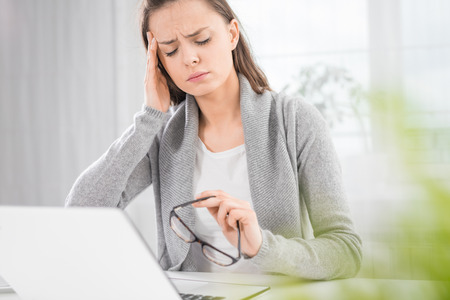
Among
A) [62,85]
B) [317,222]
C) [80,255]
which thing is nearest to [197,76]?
[317,222]

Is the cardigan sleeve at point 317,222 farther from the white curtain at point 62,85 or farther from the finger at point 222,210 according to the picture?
the white curtain at point 62,85

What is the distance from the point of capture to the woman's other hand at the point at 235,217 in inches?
34.9

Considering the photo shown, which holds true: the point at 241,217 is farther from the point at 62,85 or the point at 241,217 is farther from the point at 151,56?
the point at 62,85

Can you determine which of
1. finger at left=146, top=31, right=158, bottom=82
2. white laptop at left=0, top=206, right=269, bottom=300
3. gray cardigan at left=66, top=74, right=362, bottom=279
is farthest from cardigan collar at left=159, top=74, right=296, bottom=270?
white laptop at left=0, top=206, right=269, bottom=300

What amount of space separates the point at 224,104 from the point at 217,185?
220 millimetres

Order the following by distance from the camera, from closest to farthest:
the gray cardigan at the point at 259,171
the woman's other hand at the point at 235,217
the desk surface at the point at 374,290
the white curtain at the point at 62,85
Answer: the desk surface at the point at 374,290 → the woman's other hand at the point at 235,217 → the gray cardigan at the point at 259,171 → the white curtain at the point at 62,85

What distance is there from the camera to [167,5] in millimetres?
1308

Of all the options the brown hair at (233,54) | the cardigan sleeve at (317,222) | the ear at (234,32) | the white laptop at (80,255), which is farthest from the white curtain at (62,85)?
the white laptop at (80,255)

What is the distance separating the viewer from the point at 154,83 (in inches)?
56.2

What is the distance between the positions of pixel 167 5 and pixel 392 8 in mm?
1659

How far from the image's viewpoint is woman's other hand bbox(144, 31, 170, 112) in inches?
54.8

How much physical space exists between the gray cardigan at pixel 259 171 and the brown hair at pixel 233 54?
0.12ft

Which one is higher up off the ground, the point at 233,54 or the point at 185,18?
the point at 185,18

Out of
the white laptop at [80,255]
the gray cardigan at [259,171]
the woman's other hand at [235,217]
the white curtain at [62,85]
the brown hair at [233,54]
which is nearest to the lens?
the white laptop at [80,255]
